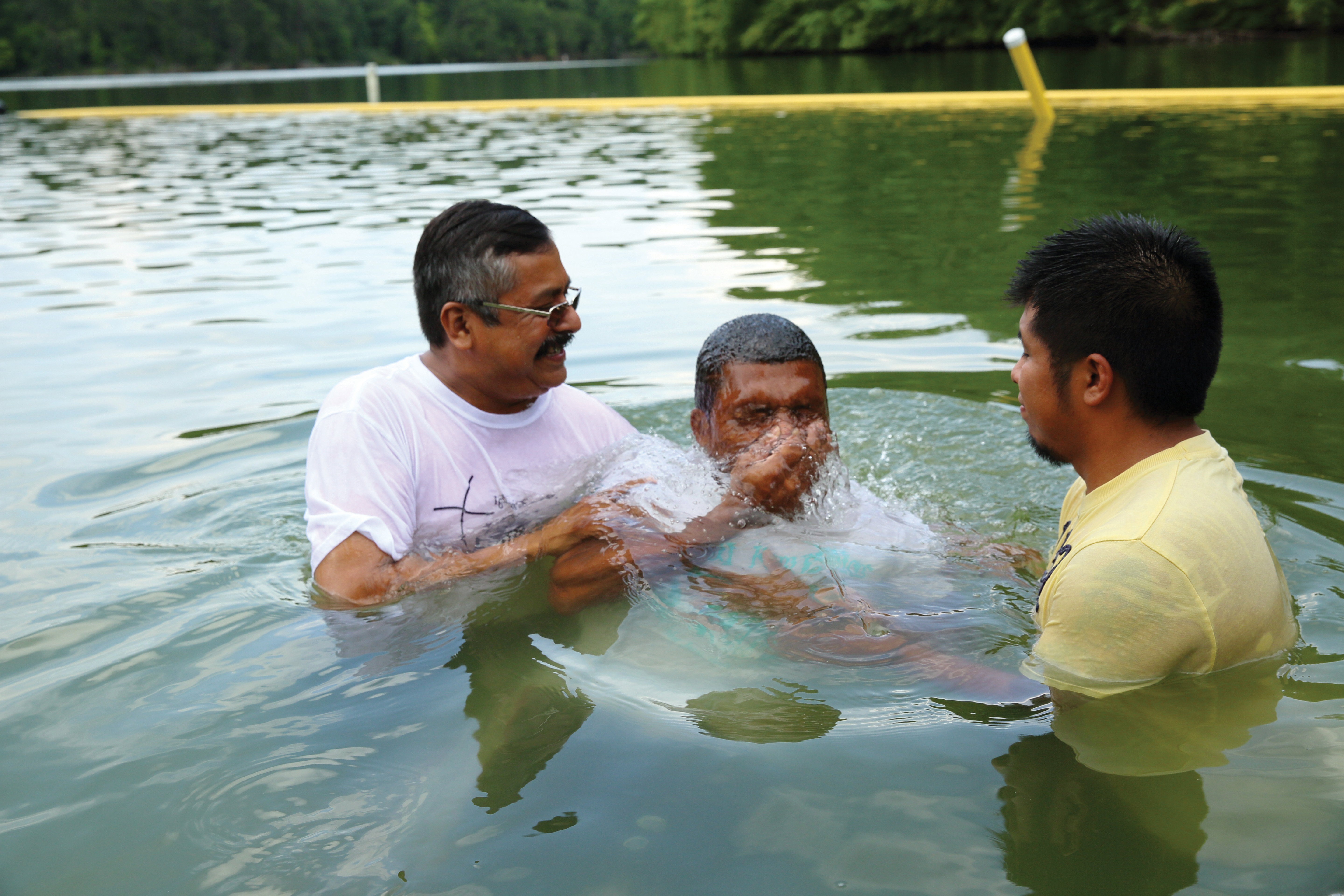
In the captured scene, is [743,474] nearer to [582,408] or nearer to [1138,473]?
[582,408]

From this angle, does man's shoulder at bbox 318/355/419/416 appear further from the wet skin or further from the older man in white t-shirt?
the wet skin

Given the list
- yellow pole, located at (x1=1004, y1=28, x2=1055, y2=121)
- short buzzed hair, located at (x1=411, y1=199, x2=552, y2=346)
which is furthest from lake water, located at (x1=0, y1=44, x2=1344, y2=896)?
yellow pole, located at (x1=1004, y1=28, x2=1055, y2=121)

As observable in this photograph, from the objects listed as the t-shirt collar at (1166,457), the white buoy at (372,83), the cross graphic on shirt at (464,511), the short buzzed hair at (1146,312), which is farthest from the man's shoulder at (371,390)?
the white buoy at (372,83)

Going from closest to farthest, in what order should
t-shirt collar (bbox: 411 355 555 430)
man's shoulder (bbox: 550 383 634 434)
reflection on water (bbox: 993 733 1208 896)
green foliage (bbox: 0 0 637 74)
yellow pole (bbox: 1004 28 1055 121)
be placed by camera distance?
reflection on water (bbox: 993 733 1208 896)
t-shirt collar (bbox: 411 355 555 430)
man's shoulder (bbox: 550 383 634 434)
yellow pole (bbox: 1004 28 1055 121)
green foliage (bbox: 0 0 637 74)

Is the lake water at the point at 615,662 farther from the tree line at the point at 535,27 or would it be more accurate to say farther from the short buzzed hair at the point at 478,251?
the tree line at the point at 535,27

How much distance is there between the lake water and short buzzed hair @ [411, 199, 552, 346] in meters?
1.03

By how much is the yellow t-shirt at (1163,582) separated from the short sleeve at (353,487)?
2108 millimetres

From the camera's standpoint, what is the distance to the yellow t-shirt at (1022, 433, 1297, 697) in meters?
2.40

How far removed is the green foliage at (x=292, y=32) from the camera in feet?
250

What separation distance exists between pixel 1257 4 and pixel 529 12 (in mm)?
89192

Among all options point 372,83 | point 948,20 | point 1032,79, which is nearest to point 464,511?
point 1032,79

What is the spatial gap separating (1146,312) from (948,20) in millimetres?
51144

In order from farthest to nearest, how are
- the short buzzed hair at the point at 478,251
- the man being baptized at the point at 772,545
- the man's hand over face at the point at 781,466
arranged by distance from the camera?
the short buzzed hair at the point at 478,251
the man's hand over face at the point at 781,466
the man being baptized at the point at 772,545

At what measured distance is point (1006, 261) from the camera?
334 inches
